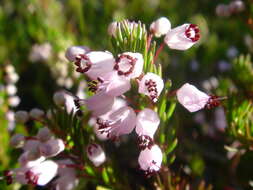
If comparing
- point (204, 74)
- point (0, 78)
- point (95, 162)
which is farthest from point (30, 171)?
point (204, 74)

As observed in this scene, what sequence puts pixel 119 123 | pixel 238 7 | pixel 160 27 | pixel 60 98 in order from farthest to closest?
1. pixel 238 7
2. pixel 60 98
3. pixel 160 27
4. pixel 119 123

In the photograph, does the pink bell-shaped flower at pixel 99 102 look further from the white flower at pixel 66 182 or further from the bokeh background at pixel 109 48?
the bokeh background at pixel 109 48

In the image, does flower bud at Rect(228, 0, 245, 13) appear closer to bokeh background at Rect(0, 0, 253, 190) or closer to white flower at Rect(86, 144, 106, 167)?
bokeh background at Rect(0, 0, 253, 190)

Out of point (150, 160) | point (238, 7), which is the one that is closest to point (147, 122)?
point (150, 160)

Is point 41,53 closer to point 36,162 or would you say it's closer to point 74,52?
point 36,162

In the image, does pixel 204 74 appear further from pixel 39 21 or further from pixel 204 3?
pixel 39 21

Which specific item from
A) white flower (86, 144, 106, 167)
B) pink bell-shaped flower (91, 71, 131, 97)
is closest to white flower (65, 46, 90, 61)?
pink bell-shaped flower (91, 71, 131, 97)
